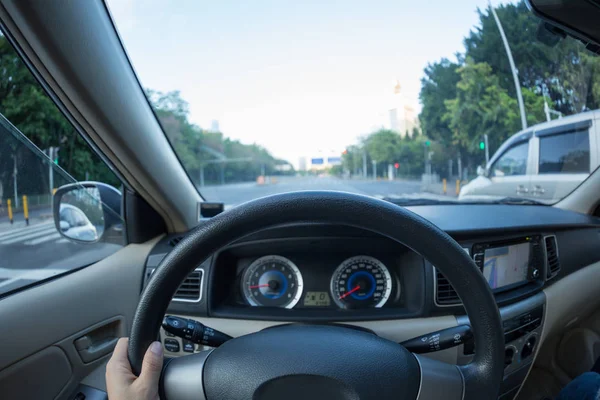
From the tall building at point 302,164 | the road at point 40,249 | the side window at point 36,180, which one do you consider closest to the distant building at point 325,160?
the tall building at point 302,164

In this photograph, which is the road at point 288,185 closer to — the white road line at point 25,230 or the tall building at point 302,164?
the tall building at point 302,164

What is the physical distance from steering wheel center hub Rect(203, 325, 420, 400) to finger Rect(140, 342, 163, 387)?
5.4 inches

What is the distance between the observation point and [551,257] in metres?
2.54

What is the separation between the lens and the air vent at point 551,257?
250 centimetres

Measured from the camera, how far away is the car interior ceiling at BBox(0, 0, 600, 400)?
1064 millimetres

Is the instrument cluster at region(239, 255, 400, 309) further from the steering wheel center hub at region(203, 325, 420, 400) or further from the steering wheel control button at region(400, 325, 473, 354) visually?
the steering wheel center hub at region(203, 325, 420, 400)

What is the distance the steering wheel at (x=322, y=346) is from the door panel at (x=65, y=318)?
1014mm

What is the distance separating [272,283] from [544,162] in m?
2.31

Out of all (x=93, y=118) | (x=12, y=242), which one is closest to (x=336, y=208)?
(x=93, y=118)

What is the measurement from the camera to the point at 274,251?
2.20 m

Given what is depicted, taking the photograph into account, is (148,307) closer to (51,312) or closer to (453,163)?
(51,312)

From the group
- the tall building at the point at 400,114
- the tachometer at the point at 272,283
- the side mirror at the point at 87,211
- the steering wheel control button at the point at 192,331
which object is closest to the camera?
the steering wheel control button at the point at 192,331

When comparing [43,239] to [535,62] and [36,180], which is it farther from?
[535,62]

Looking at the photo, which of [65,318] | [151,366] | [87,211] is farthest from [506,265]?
[87,211]
